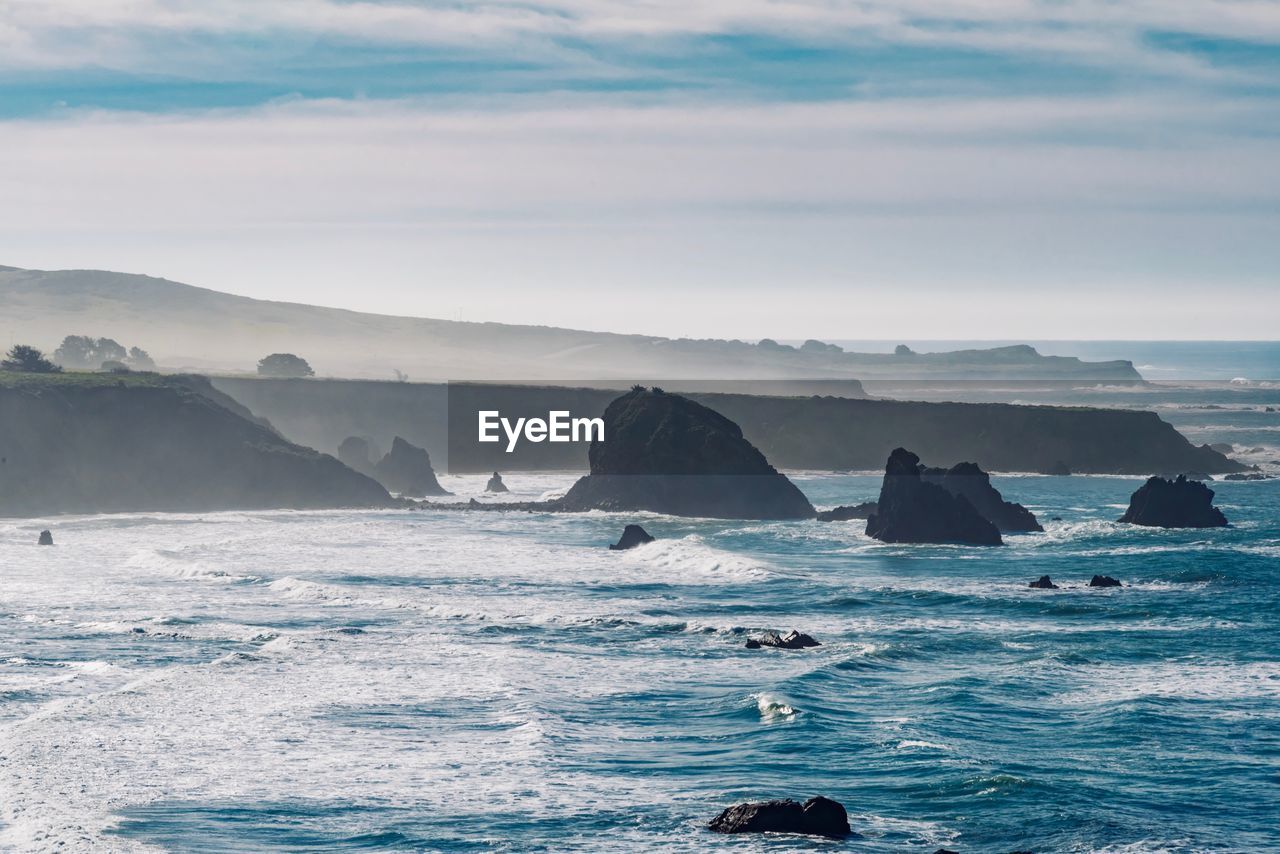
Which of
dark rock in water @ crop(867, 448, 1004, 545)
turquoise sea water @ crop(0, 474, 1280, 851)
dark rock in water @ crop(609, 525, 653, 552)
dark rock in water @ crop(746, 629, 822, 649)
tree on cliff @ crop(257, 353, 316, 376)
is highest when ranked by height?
tree on cliff @ crop(257, 353, 316, 376)

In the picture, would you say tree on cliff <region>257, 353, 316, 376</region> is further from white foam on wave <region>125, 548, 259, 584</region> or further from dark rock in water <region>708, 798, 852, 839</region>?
dark rock in water <region>708, 798, 852, 839</region>

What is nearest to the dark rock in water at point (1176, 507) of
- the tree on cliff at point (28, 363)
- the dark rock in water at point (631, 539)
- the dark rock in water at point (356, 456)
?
the dark rock in water at point (631, 539)

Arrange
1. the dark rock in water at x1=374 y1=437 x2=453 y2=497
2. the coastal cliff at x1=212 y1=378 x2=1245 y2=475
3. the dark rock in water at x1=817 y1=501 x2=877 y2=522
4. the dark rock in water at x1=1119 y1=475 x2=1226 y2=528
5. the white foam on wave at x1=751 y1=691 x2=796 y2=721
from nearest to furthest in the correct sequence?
the white foam on wave at x1=751 y1=691 x2=796 y2=721, the dark rock in water at x1=1119 y1=475 x2=1226 y2=528, the dark rock in water at x1=817 y1=501 x2=877 y2=522, the dark rock in water at x1=374 y1=437 x2=453 y2=497, the coastal cliff at x1=212 y1=378 x2=1245 y2=475

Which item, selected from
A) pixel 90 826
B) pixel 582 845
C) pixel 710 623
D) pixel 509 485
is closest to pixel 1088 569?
pixel 710 623

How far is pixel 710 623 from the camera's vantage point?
52344 millimetres

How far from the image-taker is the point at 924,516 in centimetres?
7706

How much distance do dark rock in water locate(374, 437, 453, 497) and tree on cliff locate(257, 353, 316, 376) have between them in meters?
74.4

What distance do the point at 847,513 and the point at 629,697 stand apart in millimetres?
50923

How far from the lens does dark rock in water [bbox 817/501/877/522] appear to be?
292 feet

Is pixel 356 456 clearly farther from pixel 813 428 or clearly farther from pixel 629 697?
pixel 629 697

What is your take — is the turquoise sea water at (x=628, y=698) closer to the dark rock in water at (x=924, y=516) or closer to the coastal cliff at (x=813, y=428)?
the dark rock in water at (x=924, y=516)

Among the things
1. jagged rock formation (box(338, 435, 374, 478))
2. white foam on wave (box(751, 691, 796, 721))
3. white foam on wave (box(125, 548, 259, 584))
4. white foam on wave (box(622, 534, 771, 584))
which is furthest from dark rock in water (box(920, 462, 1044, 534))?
jagged rock formation (box(338, 435, 374, 478))

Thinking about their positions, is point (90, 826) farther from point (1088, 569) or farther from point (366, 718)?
point (1088, 569)

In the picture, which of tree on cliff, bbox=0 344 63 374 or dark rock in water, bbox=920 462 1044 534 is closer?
dark rock in water, bbox=920 462 1044 534
